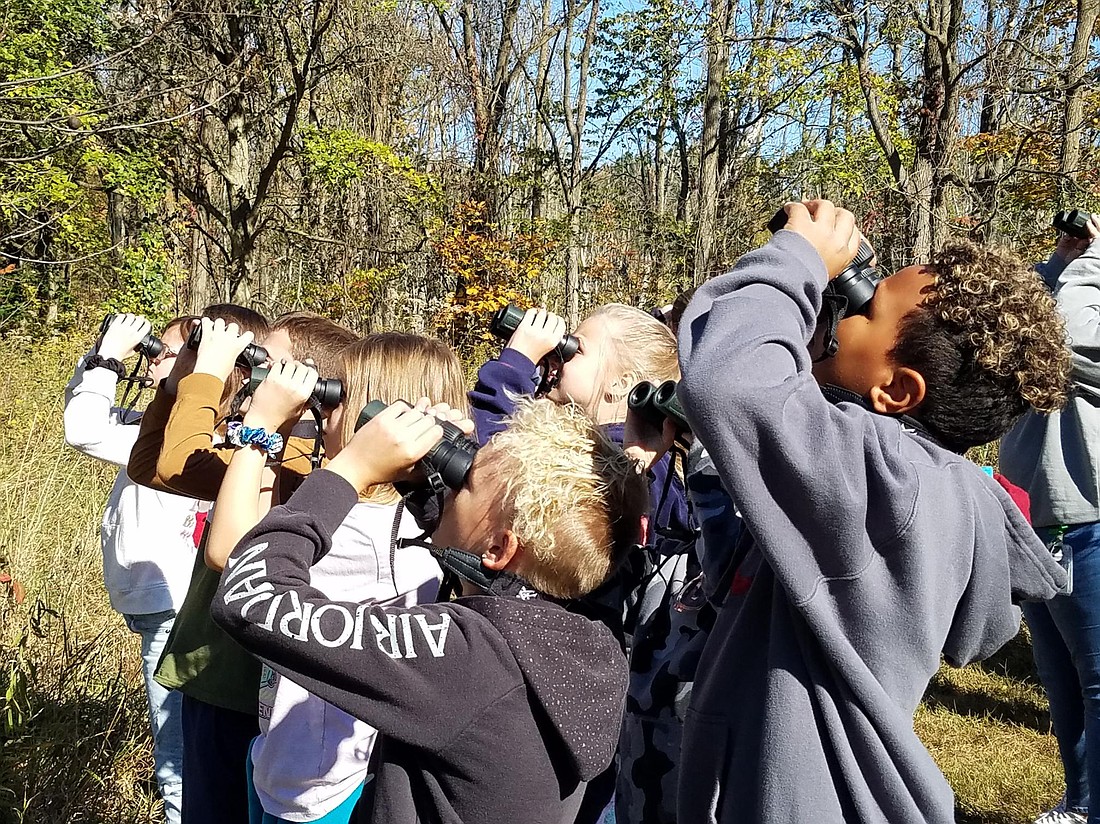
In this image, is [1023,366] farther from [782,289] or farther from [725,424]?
[725,424]

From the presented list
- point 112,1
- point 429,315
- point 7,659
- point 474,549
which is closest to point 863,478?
point 474,549

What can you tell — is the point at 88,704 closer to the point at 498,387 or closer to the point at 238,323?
the point at 238,323

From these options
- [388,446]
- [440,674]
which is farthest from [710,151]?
[440,674]

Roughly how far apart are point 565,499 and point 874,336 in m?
0.55

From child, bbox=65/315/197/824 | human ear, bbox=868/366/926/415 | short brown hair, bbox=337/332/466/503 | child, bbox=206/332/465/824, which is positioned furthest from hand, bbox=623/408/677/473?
child, bbox=65/315/197/824

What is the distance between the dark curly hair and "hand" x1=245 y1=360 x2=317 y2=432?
1.09m

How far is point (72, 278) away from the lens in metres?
16.9

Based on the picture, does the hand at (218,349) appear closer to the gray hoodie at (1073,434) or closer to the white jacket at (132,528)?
the white jacket at (132,528)

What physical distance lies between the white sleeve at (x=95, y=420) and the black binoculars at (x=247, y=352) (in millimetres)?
779

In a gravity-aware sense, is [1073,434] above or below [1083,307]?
below

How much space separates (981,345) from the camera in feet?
4.52

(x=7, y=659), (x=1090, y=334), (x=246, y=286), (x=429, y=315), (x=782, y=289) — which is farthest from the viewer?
(x=429, y=315)

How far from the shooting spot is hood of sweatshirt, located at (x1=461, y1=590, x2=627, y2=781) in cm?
140

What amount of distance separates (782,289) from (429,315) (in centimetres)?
1474
